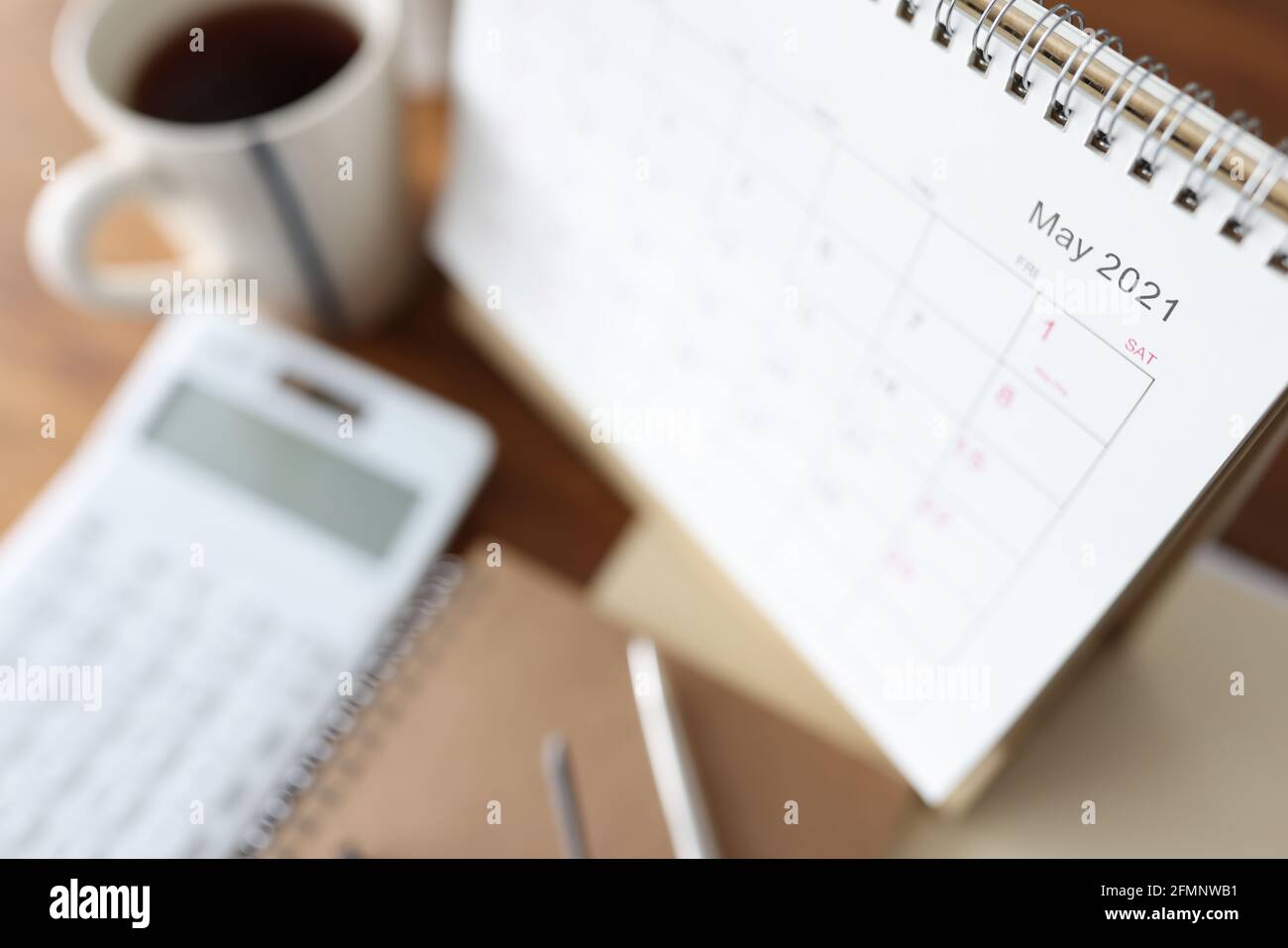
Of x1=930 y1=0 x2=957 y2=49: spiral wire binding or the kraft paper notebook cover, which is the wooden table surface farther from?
x1=930 y1=0 x2=957 y2=49: spiral wire binding

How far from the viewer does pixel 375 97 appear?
1.34 ft

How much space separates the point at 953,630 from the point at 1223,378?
0.12 metres

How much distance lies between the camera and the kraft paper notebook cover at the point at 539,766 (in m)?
0.37

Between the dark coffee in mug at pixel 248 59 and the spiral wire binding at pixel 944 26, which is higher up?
the spiral wire binding at pixel 944 26

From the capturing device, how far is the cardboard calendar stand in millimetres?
399

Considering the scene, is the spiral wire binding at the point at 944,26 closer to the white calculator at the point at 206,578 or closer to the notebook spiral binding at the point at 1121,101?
the notebook spiral binding at the point at 1121,101

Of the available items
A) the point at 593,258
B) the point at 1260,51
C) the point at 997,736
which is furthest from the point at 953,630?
the point at 1260,51

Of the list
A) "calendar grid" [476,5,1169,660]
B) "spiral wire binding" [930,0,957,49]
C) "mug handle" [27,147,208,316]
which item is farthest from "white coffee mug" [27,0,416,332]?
"spiral wire binding" [930,0,957,49]

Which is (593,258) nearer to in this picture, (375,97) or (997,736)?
(375,97)

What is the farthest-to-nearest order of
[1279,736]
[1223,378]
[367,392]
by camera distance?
[367,392] → [1279,736] → [1223,378]

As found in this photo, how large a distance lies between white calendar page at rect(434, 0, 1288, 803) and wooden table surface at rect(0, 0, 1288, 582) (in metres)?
0.04

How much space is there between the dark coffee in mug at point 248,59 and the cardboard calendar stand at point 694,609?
4.7 inches

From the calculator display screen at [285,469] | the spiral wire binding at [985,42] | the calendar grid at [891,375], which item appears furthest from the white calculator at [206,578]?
the spiral wire binding at [985,42]

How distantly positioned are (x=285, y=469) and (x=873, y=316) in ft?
0.87
